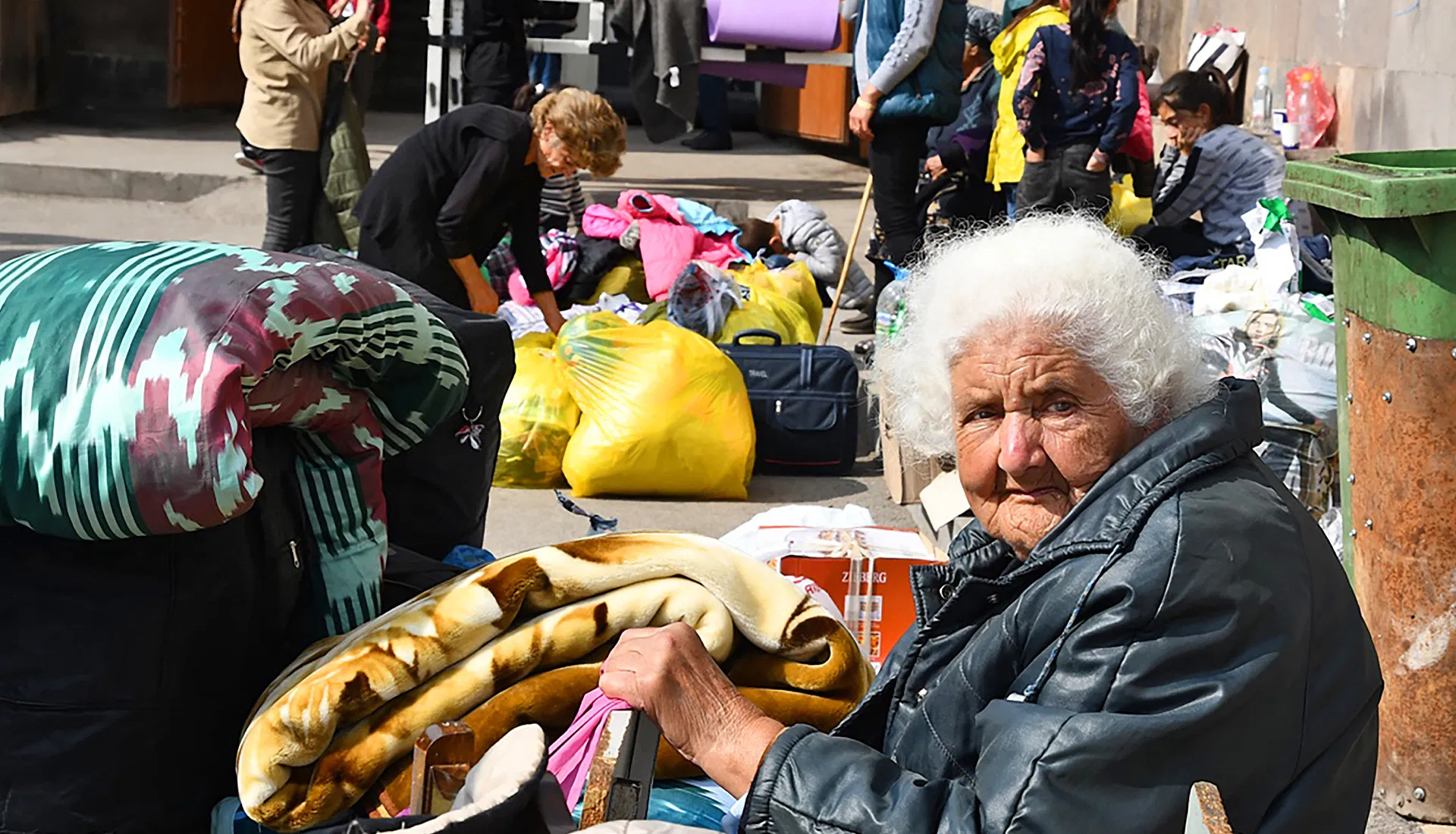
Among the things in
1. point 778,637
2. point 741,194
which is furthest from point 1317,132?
point 778,637

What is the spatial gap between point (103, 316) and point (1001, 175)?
18.3 feet

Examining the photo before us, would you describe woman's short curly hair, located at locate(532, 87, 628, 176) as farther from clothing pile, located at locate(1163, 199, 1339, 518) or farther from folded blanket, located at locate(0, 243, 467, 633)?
folded blanket, located at locate(0, 243, 467, 633)

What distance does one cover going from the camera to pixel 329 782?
1.97m

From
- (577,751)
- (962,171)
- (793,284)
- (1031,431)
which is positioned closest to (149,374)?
(577,751)

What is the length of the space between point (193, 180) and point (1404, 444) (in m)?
8.49

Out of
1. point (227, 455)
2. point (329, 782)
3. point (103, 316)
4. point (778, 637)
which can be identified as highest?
point (103, 316)

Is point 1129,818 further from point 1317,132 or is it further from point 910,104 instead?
point 1317,132

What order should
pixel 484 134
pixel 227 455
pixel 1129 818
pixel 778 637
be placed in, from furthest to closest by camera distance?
1. pixel 484 134
2. pixel 778 637
3. pixel 227 455
4. pixel 1129 818

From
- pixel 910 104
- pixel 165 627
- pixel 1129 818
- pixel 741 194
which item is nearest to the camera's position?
pixel 1129 818

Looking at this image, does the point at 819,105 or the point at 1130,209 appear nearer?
the point at 1130,209

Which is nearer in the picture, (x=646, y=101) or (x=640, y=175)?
(x=646, y=101)

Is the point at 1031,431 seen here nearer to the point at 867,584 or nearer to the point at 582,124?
the point at 867,584

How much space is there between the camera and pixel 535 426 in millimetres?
5285

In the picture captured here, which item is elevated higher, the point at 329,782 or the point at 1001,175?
the point at 1001,175
